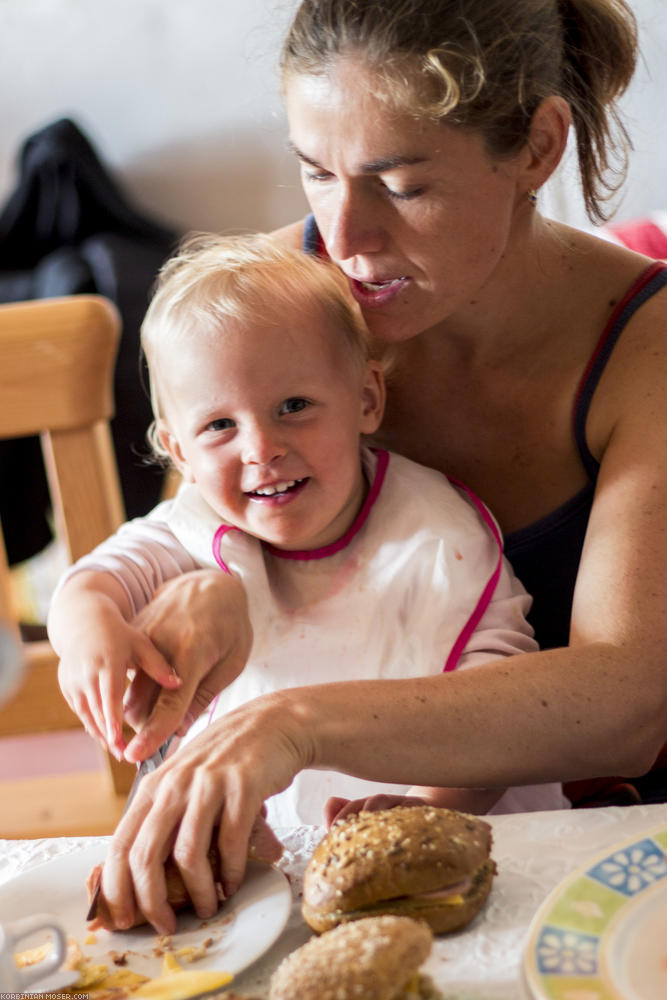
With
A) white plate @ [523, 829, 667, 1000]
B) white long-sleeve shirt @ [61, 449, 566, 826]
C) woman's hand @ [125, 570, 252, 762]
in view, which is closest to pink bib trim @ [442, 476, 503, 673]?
white long-sleeve shirt @ [61, 449, 566, 826]

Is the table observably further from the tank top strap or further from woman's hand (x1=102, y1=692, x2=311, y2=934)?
the tank top strap

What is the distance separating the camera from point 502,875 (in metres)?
0.78

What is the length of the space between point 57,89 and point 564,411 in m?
2.59

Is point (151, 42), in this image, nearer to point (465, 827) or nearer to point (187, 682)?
point (187, 682)

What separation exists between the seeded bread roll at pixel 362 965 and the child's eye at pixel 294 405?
703 mm

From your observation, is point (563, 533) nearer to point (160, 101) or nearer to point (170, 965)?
point (170, 965)

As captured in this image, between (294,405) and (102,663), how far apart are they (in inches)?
15.8

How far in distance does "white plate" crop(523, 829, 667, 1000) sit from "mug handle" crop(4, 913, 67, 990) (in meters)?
0.27

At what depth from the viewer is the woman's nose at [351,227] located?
117 cm

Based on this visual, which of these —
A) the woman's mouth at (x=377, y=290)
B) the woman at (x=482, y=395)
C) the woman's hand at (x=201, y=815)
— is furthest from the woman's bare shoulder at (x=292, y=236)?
the woman's hand at (x=201, y=815)

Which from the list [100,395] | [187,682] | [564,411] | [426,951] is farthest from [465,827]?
[100,395]

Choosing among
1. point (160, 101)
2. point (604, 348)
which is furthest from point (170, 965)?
point (160, 101)

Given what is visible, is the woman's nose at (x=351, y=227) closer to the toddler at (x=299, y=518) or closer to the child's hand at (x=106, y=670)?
the toddler at (x=299, y=518)

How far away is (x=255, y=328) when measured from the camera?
4.03ft
